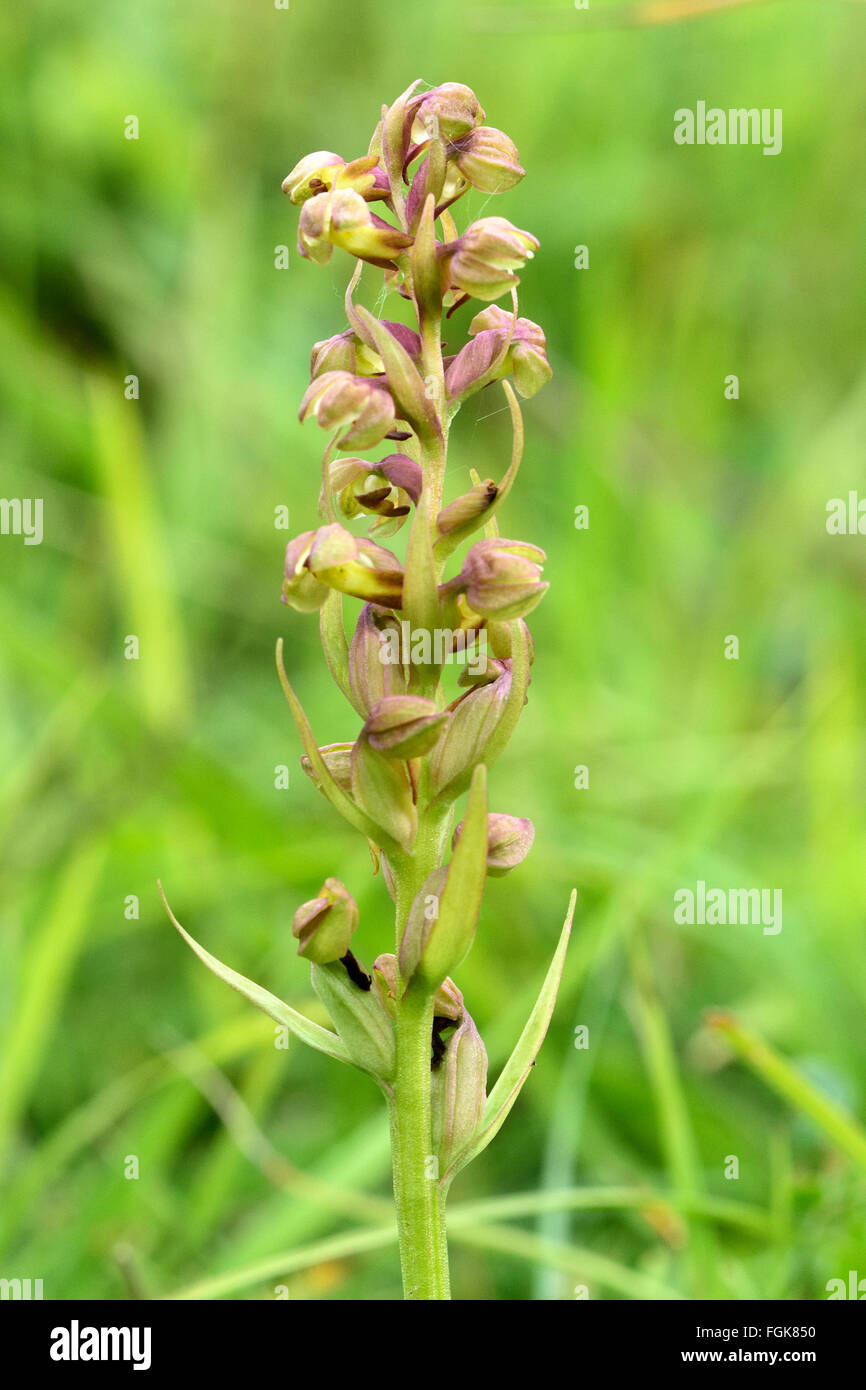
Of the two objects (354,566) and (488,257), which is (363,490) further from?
(488,257)

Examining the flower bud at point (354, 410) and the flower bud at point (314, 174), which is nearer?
the flower bud at point (354, 410)

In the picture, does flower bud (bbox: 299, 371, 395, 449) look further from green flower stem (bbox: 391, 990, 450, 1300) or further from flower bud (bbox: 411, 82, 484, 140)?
green flower stem (bbox: 391, 990, 450, 1300)

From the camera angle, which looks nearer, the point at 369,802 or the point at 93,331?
the point at 369,802

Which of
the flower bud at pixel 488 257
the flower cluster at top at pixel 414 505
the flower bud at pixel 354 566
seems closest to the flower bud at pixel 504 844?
the flower cluster at top at pixel 414 505

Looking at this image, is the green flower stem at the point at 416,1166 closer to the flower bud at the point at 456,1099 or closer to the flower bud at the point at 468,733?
the flower bud at the point at 456,1099

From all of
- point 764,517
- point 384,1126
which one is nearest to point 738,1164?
point 384,1126

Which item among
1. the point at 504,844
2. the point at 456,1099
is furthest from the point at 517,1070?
the point at 504,844
